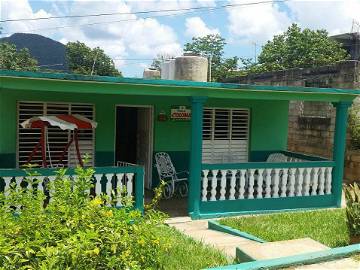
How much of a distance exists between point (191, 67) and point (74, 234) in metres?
7.06

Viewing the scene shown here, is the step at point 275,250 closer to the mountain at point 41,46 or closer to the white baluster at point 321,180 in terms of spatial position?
the white baluster at point 321,180

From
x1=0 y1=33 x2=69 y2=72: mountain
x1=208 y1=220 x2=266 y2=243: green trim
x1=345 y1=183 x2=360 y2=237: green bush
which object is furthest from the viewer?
x1=0 y1=33 x2=69 y2=72: mountain

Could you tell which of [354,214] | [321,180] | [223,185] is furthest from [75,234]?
[321,180]

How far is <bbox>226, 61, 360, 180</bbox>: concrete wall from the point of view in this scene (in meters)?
12.5

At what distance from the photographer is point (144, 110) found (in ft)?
33.2

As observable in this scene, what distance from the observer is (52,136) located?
29.3 ft

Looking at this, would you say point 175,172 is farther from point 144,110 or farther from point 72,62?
point 72,62

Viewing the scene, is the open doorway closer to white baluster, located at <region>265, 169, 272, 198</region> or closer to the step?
white baluster, located at <region>265, 169, 272, 198</region>

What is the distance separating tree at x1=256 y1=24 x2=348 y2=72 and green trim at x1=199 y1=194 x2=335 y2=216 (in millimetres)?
20659

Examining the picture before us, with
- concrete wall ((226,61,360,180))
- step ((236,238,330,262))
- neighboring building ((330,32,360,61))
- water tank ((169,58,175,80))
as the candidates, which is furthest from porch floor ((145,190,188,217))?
neighboring building ((330,32,360,61))

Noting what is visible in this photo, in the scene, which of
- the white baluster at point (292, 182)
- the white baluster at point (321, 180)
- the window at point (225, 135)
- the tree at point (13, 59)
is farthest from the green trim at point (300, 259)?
the tree at point (13, 59)

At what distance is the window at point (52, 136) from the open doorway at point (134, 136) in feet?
3.55

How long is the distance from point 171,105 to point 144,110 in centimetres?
68

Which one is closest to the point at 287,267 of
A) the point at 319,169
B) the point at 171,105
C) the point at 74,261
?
the point at 74,261
